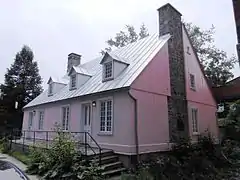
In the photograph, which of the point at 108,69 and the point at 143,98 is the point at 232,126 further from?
the point at 108,69

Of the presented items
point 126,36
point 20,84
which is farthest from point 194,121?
point 20,84

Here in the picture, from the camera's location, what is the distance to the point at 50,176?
25.8 feet

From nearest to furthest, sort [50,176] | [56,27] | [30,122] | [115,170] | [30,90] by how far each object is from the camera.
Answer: [50,176] → [115,170] → [56,27] → [30,122] → [30,90]

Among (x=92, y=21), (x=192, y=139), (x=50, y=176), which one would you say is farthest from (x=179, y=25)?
(x=50, y=176)

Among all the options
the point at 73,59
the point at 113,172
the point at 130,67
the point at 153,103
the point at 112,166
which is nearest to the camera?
the point at 113,172

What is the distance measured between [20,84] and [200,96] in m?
23.2

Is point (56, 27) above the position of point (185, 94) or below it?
above

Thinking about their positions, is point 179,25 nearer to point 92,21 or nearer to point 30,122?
point 92,21

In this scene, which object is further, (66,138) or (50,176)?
(66,138)

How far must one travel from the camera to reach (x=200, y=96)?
14781mm

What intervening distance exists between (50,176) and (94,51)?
76.6ft

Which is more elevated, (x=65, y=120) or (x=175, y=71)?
(x=175, y=71)

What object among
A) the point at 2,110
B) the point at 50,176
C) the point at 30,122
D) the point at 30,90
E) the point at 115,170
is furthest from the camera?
the point at 30,90

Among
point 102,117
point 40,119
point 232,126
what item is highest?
point 40,119
